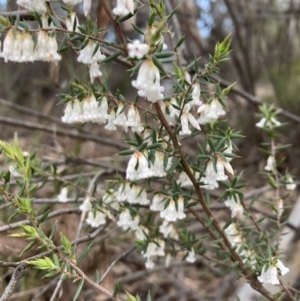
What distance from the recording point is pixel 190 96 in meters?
1.03

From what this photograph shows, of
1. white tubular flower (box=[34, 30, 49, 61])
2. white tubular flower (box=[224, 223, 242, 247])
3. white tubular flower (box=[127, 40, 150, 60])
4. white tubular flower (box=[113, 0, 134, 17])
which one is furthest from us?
white tubular flower (box=[224, 223, 242, 247])

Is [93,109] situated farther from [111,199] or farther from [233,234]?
[233,234]

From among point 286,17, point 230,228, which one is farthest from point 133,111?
point 286,17

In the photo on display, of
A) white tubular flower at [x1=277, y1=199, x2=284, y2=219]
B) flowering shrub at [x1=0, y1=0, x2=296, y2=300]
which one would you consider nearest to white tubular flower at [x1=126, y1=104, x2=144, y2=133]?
flowering shrub at [x1=0, y1=0, x2=296, y2=300]

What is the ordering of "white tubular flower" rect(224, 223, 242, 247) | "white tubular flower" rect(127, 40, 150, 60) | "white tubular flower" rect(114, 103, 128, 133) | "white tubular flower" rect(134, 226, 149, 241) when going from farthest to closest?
"white tubular flower" rect(134, 226, 149, 241), "white tubular flower" rect(224, 223, 242, 247), "white tubular flower" rect(114, 103, 128, 133), "white tubular flower" rect(127, 40, 150, 60)

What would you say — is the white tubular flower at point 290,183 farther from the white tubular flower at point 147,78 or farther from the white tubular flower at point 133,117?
the white tubular flower at point 147,78

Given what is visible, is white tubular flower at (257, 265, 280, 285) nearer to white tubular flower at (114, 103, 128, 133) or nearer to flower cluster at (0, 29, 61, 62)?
white tubular flower at (114, 103, 128, 133)

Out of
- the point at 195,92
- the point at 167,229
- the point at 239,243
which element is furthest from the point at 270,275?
the point at 195,92

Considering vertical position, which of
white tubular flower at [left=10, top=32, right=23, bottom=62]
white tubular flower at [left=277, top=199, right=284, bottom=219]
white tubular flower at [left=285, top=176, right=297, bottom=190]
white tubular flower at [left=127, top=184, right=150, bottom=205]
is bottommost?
white tubular flower at [left=277, top=199, right=284, bottom=219]

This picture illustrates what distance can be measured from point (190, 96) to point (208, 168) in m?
0.20

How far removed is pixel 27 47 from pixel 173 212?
589 mm

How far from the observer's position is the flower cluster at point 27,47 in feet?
2.99

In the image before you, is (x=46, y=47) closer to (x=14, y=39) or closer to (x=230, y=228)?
(x=14, y=39)

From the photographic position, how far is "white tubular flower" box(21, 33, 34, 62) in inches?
36.7
